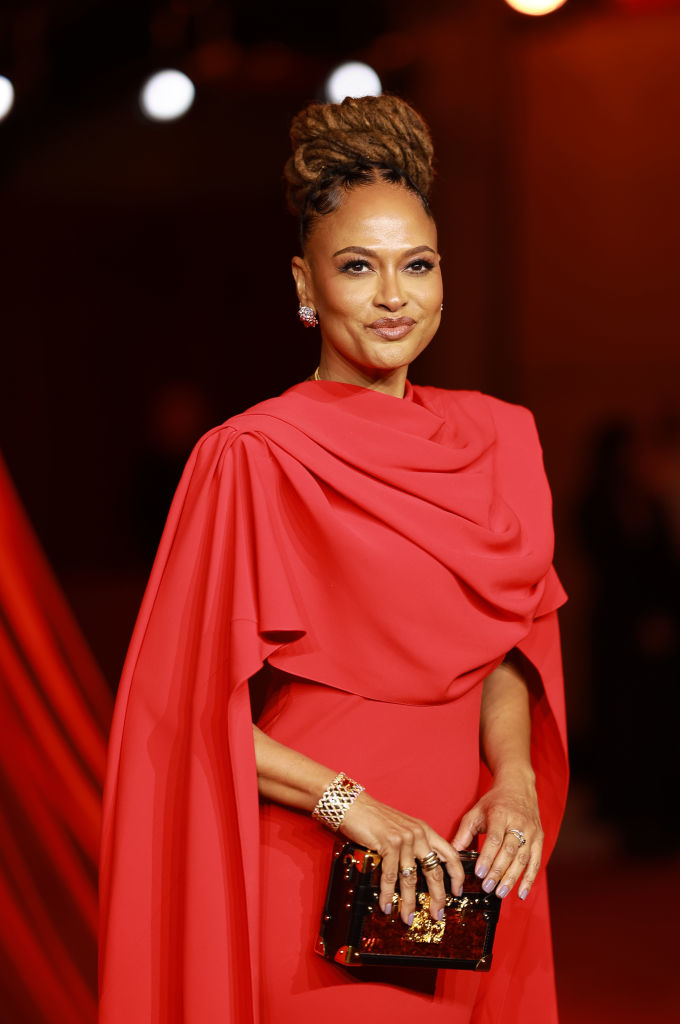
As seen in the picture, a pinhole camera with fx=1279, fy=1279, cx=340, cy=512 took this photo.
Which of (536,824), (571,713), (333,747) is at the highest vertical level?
(333,747)

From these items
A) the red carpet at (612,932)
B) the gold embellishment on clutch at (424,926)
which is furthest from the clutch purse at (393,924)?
the red carpet at (612,932)

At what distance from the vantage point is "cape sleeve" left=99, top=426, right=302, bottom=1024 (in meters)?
1.51

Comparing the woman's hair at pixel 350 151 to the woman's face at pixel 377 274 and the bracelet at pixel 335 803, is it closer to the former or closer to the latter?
the woman's face at pixel 377 274

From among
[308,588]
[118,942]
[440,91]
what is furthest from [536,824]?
[440,91]

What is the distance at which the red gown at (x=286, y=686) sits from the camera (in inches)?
60.1

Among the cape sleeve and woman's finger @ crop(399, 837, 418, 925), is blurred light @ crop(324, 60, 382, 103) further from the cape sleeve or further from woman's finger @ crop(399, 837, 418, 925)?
woman's finger @ crop(399, 837, 418, 925)

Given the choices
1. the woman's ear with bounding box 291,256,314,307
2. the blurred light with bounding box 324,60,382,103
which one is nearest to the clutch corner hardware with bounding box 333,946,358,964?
the woman's ear with bounding box 291,256,314,307

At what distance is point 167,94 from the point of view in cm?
394

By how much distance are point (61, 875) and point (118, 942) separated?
1288 mm

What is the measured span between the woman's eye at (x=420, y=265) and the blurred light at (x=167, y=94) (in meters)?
2.49

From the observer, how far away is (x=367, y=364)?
5.47 feet

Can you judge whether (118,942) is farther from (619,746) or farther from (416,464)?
(619,746)

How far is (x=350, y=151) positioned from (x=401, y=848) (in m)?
0.89

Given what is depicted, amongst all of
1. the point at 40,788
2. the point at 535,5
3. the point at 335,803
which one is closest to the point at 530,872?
the point at 335,803
